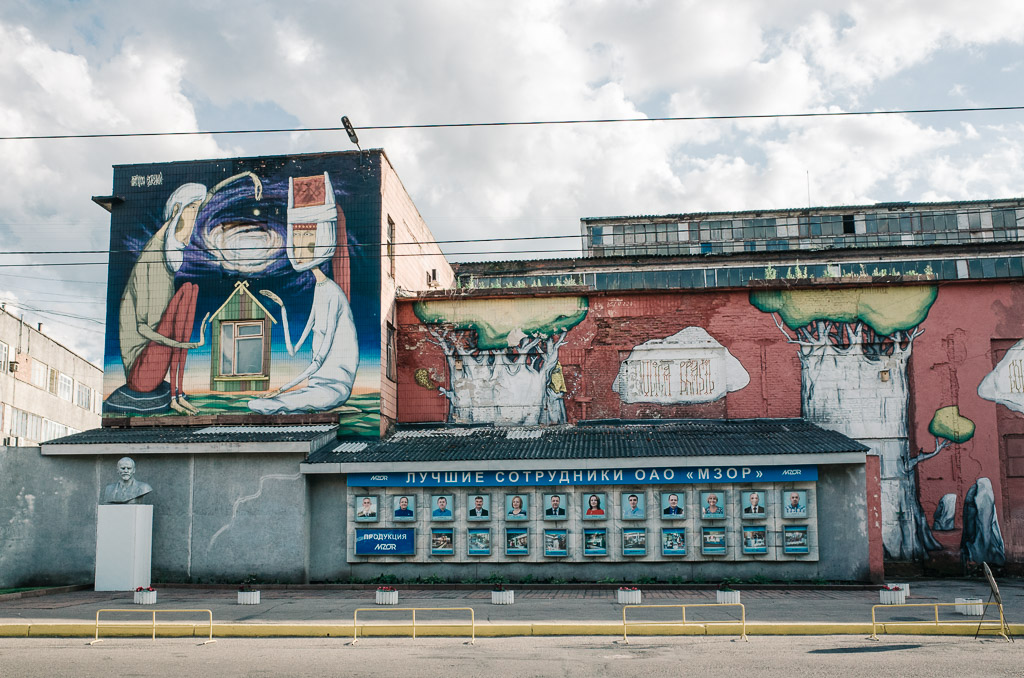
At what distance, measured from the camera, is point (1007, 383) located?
Result: 2453 centimetres

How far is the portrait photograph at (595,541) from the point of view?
21641mm

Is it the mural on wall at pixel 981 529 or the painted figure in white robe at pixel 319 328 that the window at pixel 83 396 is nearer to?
the painted figure in white robe at pixel 319 328

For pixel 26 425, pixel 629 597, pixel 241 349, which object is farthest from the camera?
pixel 26 425

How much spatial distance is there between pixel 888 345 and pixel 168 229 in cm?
2130

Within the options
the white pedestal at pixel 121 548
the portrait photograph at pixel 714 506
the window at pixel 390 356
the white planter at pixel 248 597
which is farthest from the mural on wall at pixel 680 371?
the white pedestal at pixel 121 548

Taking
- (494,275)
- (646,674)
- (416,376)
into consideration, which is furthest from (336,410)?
(494,275)

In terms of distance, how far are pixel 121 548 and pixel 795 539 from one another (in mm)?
16402

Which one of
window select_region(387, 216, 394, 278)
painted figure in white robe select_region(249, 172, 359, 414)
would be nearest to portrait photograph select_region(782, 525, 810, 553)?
painted figure in white robe select_region(249, 172, 359, 414)

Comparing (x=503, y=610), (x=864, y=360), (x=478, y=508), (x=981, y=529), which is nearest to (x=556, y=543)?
(x=478, y=508)

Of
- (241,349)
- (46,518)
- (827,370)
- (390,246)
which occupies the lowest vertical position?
(46,518)

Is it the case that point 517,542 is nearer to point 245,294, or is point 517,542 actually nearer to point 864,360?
point 245,294

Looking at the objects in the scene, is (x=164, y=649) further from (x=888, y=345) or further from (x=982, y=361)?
(x=982, y=361)

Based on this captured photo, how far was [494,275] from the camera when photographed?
159ft

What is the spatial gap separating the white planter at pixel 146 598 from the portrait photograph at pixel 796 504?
14516mm
